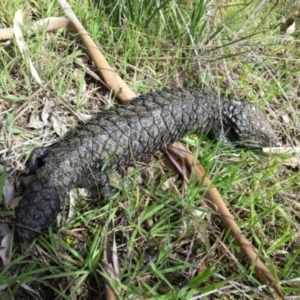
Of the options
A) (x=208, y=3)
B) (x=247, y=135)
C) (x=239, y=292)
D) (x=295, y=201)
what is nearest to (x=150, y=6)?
(x=208, y=3)

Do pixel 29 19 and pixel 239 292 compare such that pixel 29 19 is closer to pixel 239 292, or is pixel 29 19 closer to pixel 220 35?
pixel 220 35

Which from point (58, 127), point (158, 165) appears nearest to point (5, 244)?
point (58, 127)

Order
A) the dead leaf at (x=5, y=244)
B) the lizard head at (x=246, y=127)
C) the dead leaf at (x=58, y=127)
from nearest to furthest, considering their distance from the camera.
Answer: the dead leaf at (x=5, y=244) < the dead leaf at (x=58, y=127) < the lizard head at (x=246, y=127)

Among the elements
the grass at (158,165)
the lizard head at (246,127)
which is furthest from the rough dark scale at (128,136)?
the grass at (158,165)

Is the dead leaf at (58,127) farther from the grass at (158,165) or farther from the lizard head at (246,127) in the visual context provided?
the lizard head at (246,127)

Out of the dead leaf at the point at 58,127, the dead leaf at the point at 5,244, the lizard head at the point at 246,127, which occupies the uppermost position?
the dead leaf at the point at 58,127
